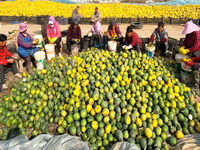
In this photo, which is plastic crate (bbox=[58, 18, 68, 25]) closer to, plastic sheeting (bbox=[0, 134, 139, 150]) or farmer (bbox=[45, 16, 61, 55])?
farmer (bbox=[45, 16, 61, 55])

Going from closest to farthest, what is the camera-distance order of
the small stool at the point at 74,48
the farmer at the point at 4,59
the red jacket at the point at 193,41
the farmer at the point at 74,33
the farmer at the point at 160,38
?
the farmer at the point at 4,59, the red jacket at the point at 193,41, the farmer at the point at 160,38, the farmer at the point at 74,33, the small stool at the point at 74,48

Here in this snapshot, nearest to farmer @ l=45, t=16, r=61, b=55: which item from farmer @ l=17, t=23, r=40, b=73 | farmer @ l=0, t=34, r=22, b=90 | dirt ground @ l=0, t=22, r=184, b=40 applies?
farmer @ l=17, t=23, r=40, b=73

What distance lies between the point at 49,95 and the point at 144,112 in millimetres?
2123

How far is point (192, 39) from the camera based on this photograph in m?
5.09

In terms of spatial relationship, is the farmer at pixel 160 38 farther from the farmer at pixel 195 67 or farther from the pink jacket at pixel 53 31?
the pink jacket at pixel 53 31

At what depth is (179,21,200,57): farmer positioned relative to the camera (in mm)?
4902

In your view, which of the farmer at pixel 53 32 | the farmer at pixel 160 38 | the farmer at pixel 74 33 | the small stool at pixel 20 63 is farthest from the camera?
the farmer at pixel 74 33

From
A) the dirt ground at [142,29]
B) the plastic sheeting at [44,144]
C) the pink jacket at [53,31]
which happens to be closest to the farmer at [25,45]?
the pink jacket at [53,31]

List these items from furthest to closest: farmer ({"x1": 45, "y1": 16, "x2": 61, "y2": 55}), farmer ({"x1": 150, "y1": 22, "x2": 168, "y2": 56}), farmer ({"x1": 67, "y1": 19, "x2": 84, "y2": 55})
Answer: farmer ({"x1": 67, "y1": 19, "x2": 84, "y2": 55})
farmer ({"x1": 45, "y1": 16, "x2": 61, "y2": 55})
farmer ({"x1": 150, "y1": 22, "x2": 168, "y2": 56})

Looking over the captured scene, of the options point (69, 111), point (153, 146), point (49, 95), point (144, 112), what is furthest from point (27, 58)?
point (153, 146)

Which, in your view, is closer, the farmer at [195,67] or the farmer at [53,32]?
the farmer at [195,67]

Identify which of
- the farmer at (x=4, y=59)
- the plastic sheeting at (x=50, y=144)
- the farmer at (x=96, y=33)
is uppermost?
the farmer at (x=96, y=33)

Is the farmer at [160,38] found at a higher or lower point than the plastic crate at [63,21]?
lower

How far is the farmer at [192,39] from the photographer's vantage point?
490 centimetres
